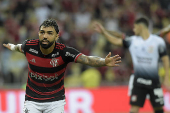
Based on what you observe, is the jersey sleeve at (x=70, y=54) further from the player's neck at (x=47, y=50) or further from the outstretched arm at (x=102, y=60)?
the player's neck at (x=47, y=50)

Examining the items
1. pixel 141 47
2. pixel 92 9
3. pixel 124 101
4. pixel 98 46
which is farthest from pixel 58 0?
pixel 141 47

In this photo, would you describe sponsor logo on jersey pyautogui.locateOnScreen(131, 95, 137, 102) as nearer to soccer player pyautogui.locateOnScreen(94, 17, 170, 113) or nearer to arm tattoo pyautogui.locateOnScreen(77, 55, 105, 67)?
soccer player pyautogui.locateOnScreen(94, 17, 170, 113)

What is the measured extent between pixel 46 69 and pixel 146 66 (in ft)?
9.62

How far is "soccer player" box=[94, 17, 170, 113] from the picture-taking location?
7074mm

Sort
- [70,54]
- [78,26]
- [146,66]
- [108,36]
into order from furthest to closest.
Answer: [78,26] → [108,36] → [146,66] → [70,54]

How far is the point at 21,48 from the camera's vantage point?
519cm

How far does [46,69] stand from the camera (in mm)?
4961

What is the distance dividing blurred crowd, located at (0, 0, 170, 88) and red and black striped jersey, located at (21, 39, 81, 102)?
6.01m

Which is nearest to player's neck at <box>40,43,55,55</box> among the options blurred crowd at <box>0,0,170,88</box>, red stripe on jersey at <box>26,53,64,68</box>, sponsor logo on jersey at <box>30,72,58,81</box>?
red stripe on jersey at <box>26,53,64,68</box>

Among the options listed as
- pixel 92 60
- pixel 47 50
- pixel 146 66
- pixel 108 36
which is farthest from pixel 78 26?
pixel 92 60

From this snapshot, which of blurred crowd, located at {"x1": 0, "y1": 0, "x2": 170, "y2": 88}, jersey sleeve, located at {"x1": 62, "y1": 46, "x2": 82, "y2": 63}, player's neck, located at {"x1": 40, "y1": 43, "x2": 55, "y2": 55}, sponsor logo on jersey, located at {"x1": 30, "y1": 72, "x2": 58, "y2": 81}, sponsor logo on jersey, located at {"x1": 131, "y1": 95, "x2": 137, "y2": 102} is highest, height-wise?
blurred crowd, located at {"x1": 0, "y1": 0, "x2": 170, "y2": 88}

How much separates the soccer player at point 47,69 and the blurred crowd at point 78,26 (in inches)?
237

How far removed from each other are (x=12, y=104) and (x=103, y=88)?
10.2 ft

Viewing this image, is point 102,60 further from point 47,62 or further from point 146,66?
point 146,66
